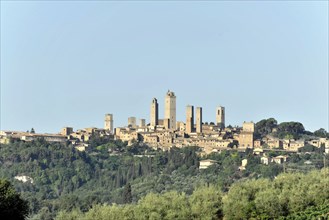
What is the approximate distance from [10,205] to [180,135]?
60670mm

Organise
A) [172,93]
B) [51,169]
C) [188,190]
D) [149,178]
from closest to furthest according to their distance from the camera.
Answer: [188,190], [149,178], [51,169], [172,93]

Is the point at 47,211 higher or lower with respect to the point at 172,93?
lower

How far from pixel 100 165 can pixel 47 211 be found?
111 ft

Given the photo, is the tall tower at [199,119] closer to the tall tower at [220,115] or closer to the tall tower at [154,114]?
the tall tower at [220,115]

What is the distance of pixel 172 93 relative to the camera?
106m

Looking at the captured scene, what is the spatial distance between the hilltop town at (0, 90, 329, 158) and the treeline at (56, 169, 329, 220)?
46.7m

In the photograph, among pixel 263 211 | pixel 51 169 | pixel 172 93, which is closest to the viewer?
pixel 263 211

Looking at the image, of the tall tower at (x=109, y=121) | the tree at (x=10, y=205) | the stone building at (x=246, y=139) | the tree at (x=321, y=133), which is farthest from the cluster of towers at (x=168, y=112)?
the tree at (x=10, y=205)

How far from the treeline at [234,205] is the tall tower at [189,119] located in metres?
57.5

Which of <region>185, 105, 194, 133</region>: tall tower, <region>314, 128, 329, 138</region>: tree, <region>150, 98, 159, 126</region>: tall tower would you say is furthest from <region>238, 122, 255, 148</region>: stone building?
<region>150, 98, 159, 126</region>: tall tower

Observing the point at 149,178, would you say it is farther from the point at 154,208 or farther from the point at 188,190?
the point at 154,208

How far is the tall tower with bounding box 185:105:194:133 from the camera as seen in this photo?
328ft

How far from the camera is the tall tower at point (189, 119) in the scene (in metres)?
100

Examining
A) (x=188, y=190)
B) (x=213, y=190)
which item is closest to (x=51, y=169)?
(x=188, y=190)
